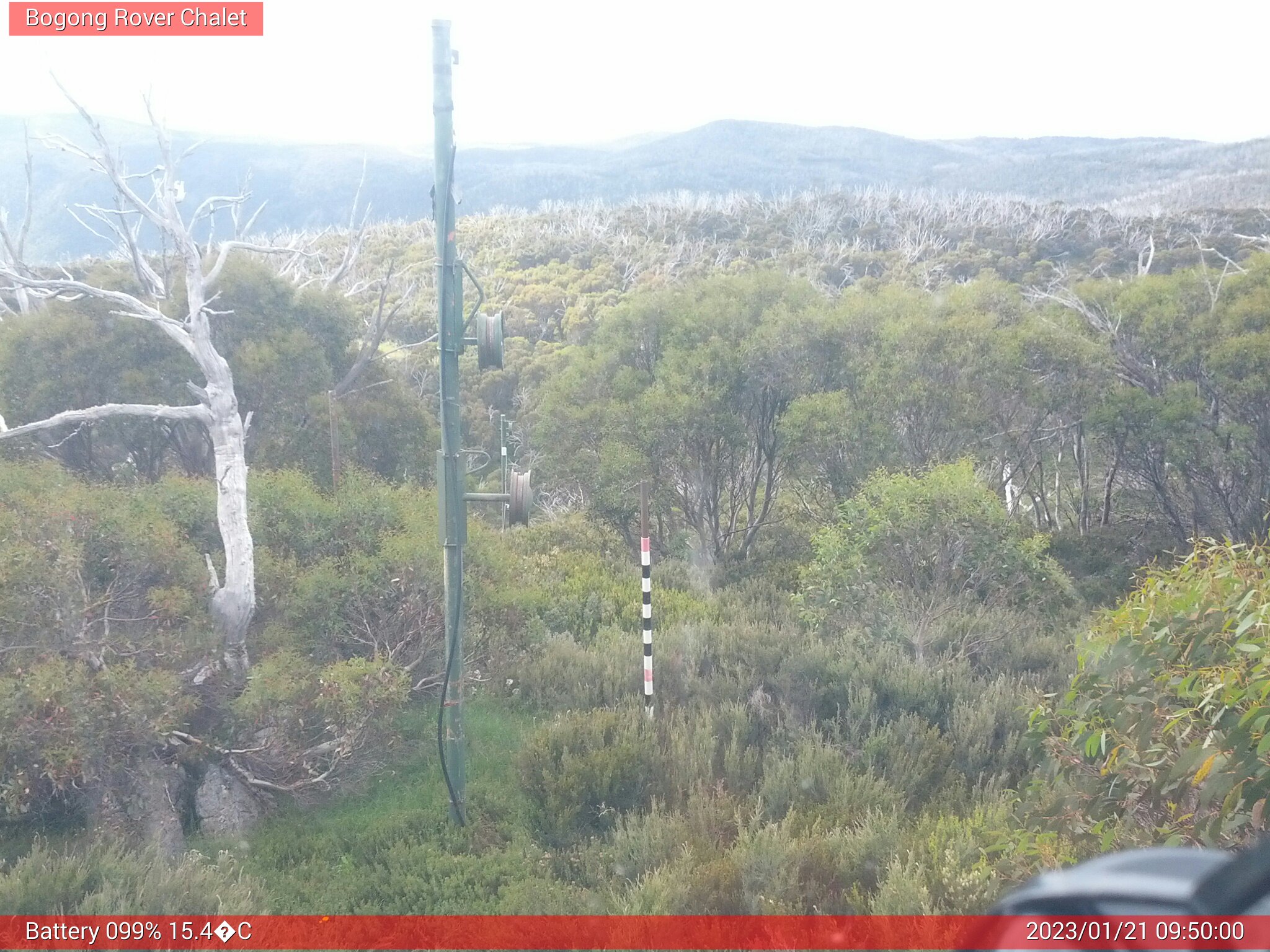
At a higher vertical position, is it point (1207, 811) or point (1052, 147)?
point (1052, 147)

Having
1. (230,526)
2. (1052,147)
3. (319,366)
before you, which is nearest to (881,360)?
(319,366)

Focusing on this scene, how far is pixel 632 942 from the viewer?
14.0 ft

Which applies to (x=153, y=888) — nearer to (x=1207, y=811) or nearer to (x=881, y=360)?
(x=1207, y=811)

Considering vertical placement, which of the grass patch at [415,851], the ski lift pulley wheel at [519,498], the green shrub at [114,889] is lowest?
the grass patch at [415,851]

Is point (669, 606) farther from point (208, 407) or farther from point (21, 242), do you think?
point (21, 242)

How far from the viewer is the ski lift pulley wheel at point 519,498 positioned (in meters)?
6.20

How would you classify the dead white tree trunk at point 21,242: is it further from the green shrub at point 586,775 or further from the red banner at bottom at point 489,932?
the red banner at bottom at point 489,932

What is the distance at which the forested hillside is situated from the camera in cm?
455

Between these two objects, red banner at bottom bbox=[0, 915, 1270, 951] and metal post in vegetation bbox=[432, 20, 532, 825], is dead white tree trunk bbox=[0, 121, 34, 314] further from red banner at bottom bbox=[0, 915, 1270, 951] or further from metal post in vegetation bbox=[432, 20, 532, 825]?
red banner at bottom bbox=[0, 915, 1270, 951]

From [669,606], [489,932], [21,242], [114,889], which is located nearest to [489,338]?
[489,932]

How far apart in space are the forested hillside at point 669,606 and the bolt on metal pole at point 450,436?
0.54 meters

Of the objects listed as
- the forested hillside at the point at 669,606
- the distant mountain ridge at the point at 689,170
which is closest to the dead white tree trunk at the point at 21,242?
the forested hillside at the point at 669,606

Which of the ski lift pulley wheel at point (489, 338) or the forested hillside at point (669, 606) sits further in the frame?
the ski lift pulley wheel at point (489, 338)

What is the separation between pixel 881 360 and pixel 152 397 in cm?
1101
